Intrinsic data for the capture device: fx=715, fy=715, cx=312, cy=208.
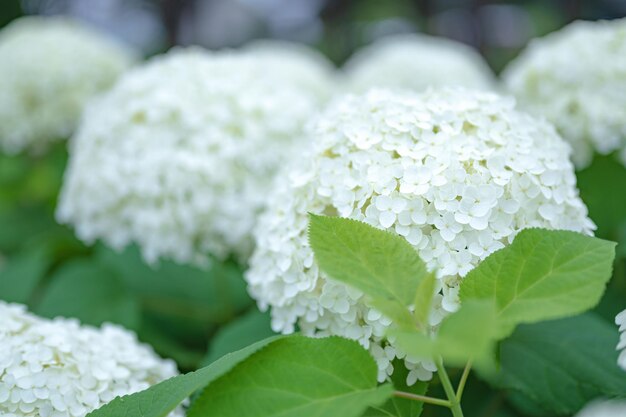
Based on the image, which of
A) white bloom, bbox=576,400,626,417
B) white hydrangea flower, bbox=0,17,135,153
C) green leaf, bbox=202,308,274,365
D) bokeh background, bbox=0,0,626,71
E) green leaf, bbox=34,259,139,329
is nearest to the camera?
white bloom, bbox=576,400,626,417

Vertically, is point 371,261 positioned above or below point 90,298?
above

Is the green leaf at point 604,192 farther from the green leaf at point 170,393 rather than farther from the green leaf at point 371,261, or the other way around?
the green leaf at point 170,393

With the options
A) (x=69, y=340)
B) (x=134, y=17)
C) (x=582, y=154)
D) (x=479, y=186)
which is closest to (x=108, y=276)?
(x=69, y=340)

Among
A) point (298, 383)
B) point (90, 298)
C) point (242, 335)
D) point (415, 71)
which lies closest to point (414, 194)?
point (298, 383)

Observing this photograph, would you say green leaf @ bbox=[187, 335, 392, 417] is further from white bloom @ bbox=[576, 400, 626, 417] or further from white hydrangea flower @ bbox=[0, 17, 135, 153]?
white hydrangea flower @ bbox=[0, 17, 135, 153]

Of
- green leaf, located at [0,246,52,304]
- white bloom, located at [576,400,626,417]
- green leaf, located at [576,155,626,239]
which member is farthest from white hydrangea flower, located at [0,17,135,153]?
white bloom, located at [576,400,626,417]

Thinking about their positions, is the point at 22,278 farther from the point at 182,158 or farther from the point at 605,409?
the point at 605,409
